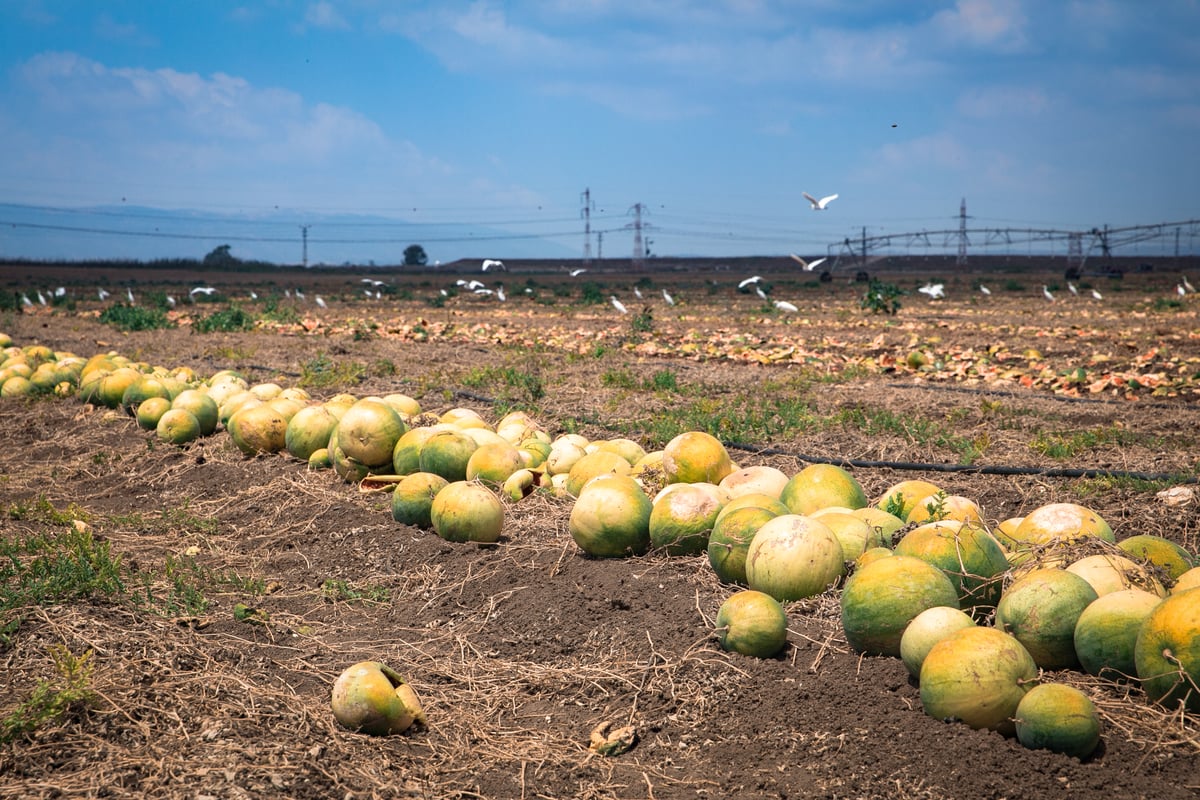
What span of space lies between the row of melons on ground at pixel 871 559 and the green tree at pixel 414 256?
11859 cm

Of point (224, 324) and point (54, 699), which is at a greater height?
point (224, 324)

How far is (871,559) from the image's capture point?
159 inches

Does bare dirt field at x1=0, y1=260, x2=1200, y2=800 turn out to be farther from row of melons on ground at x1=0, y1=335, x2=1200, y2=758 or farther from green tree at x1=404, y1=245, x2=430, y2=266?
green tree at x1=404, y1=245, x2=430, y2=266

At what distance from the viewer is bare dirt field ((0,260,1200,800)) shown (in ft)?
10.2

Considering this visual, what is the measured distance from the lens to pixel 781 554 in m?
4.14

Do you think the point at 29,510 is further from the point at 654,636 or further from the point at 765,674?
the point at 765,674

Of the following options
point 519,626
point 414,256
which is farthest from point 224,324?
point 414,256

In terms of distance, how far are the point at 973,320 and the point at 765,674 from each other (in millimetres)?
22467

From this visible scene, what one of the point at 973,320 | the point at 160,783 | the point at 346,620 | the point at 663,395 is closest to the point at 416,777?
the point at 160,783

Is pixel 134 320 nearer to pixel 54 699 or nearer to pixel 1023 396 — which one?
pixel 1023 396

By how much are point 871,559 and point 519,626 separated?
164 centimetres

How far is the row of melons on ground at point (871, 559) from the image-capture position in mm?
3145

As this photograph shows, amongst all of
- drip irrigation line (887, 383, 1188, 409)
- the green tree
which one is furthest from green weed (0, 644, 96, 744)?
the green tree

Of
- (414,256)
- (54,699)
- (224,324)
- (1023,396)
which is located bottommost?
(54,699)
